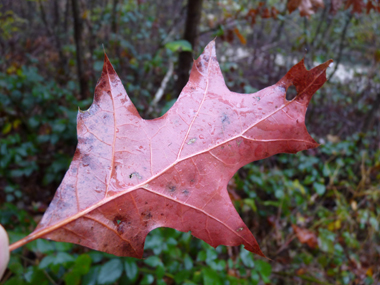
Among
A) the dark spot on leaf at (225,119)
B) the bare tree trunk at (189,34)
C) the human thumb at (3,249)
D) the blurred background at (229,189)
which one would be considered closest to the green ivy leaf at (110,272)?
the blurred background at (229,189)

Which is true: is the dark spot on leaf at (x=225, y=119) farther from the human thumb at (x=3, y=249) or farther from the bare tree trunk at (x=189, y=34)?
the bare tree trunk at (x=189, y=34)

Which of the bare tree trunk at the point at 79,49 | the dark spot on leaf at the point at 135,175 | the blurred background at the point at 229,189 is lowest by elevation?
the blurred background at the point at 229,189

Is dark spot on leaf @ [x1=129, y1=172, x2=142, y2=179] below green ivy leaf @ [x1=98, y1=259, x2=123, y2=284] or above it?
above

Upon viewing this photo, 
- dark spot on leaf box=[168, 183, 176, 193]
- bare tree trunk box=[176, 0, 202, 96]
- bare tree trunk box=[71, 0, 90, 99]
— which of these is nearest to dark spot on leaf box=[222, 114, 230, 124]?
dark spot on leaf box=[168, 183, 176, 193]

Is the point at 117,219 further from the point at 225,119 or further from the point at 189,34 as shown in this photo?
the point at 189,34

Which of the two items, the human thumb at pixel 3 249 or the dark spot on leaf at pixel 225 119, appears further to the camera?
the dark spot on leaf at pixel 225 119

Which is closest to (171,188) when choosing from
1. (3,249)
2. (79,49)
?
(3,249)

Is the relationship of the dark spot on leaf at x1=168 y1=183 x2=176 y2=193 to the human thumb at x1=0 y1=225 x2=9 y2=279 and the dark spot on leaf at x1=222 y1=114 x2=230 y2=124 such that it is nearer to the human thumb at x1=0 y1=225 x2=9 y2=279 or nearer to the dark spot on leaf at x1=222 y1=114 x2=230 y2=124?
the dark spot on leaf at x1=222 y1=114 x2=230 y2=124
